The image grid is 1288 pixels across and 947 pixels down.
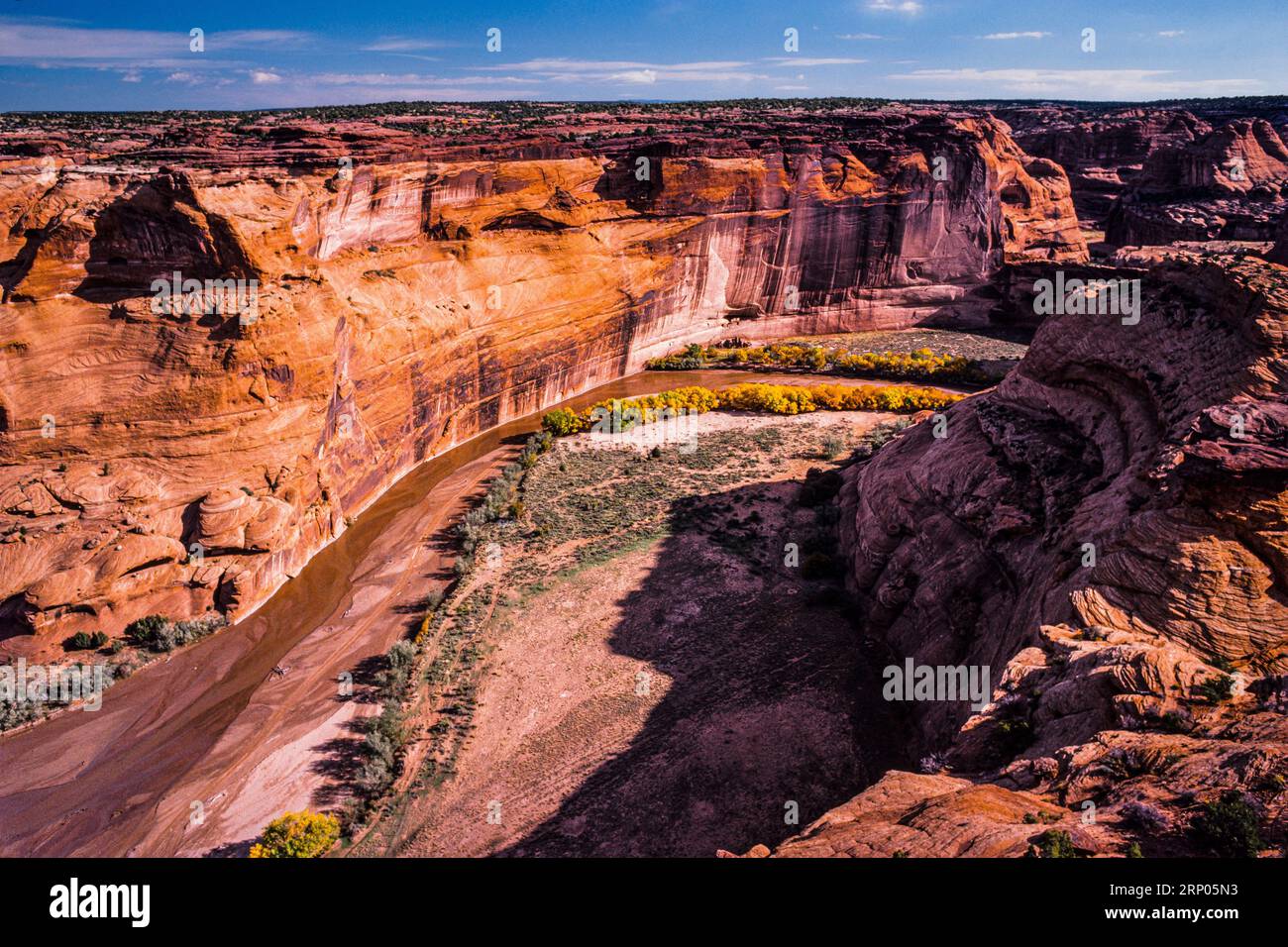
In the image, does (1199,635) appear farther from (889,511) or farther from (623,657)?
(623,657)

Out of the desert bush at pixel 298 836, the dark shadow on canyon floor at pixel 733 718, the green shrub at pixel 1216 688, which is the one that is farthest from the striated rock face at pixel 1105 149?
the desert bush at pixel 298 836

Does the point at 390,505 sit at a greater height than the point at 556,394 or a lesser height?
lesser

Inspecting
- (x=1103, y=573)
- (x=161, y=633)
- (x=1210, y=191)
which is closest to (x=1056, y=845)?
(x=1103, y=573)

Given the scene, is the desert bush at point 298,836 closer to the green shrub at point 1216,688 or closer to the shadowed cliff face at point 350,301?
the shadowed cliff face at point 350,301

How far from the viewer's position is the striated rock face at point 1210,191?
56000 mm

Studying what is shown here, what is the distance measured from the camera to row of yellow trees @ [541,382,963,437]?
35250mm

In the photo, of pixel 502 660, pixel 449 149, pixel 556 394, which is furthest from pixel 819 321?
pixel 502 660

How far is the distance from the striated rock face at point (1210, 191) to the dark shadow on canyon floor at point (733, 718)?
176 ft

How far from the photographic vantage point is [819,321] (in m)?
47.8

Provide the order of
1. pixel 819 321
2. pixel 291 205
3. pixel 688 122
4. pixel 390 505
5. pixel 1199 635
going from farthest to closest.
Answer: pixel 688 122 → pixel 819 321 → pixel 390 505 → pixel 291 205 → pixel 1199 635

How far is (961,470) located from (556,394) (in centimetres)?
2361

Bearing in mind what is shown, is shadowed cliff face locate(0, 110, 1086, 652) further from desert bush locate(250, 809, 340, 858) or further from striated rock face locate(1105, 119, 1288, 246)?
striated rock face locate(1105, 119, 1288, 246)

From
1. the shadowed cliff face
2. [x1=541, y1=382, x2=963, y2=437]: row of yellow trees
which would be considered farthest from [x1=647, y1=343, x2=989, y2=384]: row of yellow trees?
[x1=541, y1=382, x2=963, y2=437]: row of yellow trees

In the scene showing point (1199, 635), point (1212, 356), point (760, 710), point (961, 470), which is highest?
point (1212, 356)
